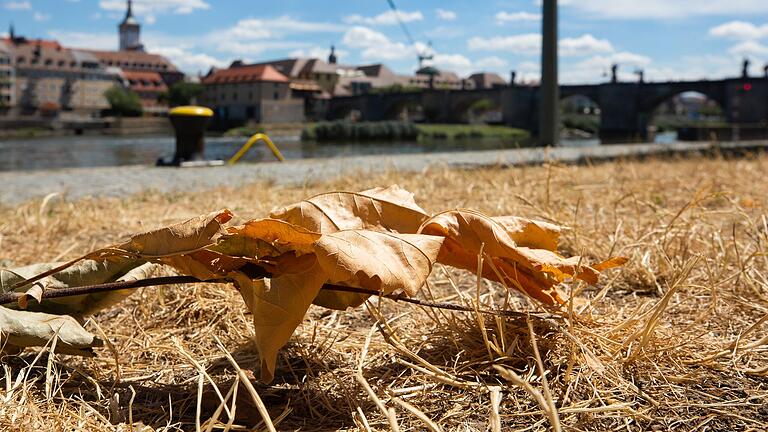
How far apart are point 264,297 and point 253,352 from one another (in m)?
0.30

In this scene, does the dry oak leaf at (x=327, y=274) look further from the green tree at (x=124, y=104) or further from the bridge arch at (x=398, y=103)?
the green tree at (x=124, y=104)

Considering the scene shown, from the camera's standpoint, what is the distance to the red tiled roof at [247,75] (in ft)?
270

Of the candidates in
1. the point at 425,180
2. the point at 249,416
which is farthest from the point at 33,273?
the point at 425,180

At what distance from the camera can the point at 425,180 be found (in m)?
3.82

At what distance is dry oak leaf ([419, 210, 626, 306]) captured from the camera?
0.90 meters

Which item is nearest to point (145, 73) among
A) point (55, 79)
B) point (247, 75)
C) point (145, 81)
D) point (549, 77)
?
point (145, 81)

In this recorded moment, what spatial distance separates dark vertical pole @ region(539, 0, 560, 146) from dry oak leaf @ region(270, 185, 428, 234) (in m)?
7.20

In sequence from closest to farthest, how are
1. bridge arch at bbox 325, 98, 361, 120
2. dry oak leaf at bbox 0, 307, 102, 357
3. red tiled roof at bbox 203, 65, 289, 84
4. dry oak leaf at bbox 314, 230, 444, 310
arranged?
dry oak leaf at bbox 314, 230, 444, 310
dry oak leaf at bbox 0, 307, 102, 357
bridge arch at bbox 325, 98, 361, 120
red tiled roof at bbox 203, 65, 289, 84

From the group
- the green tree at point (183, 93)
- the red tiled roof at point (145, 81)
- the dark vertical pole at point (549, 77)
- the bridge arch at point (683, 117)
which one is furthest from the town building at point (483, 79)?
the dark vertical pole at point (549, 77)

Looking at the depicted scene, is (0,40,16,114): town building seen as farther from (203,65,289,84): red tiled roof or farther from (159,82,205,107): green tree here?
(203,65,289,84): red tiled roof

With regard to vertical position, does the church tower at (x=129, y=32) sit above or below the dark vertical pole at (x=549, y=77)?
above

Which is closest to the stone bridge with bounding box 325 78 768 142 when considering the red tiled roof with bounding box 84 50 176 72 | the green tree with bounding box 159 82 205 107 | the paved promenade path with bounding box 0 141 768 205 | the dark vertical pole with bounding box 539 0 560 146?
the green tree with bounding box 159 82 205 107

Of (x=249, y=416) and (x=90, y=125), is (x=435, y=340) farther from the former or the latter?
(x=90, y=125)

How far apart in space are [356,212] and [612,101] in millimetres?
58437
